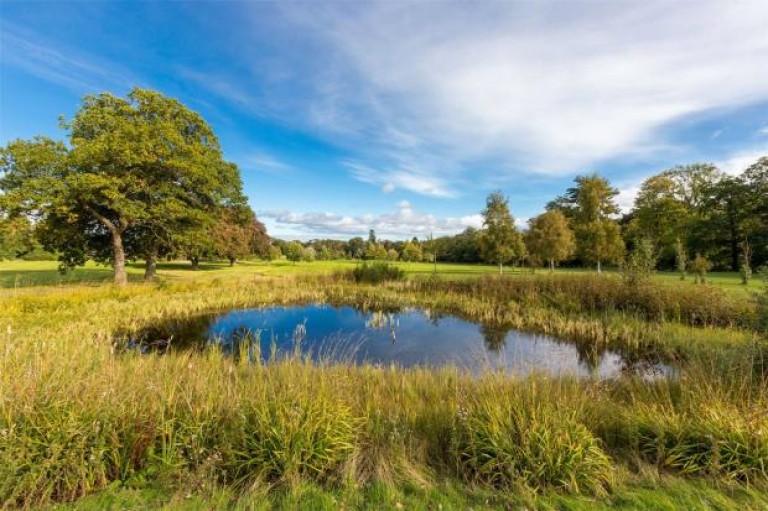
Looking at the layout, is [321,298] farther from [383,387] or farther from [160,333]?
[383,387]

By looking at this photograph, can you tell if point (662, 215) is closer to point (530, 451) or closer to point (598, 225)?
point (598, 225)

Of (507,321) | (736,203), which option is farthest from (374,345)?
(736,203)

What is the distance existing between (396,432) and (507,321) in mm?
10485

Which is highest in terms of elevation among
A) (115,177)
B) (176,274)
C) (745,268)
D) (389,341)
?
(115,177)

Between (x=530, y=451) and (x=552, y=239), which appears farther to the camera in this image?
(x=552, y=239)

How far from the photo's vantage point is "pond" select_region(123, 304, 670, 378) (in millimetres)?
8125

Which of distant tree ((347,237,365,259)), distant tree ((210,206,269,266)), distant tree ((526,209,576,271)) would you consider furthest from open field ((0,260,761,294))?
distant tree ((347,237,365,259))

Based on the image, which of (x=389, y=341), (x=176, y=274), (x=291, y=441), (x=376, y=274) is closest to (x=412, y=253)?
(x=376, y=274)

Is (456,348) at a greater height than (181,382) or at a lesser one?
lesser

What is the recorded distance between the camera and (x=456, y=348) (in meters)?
9.83

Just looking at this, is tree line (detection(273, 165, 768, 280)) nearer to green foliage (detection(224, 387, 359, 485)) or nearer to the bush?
the bush

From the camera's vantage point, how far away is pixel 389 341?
34.6 feet

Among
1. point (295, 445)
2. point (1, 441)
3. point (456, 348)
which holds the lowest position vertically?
point (456, 348)

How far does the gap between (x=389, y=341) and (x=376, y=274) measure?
1262 cm
